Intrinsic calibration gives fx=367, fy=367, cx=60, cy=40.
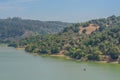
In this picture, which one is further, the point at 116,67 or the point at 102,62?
the point at 102,62

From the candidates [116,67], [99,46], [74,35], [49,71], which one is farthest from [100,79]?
[74,35]

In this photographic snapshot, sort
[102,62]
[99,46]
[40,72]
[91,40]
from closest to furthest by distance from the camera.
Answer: [40,72] → [102,62] → [99,46] → [91,40]

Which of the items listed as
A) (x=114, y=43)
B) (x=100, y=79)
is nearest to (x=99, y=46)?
(x=114, y=43)

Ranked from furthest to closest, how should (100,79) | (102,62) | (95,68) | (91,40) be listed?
(91,40)
(102,62)
(95,68)
(100,79)

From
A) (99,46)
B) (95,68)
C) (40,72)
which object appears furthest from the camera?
Answer: (99,46)

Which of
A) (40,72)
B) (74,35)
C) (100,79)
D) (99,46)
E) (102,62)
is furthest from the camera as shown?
(74,35)

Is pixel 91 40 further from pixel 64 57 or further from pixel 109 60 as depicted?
pixel 109 60

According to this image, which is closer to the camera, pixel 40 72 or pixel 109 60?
pixel 40 72

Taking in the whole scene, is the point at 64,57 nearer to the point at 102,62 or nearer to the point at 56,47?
the point at 56,47
